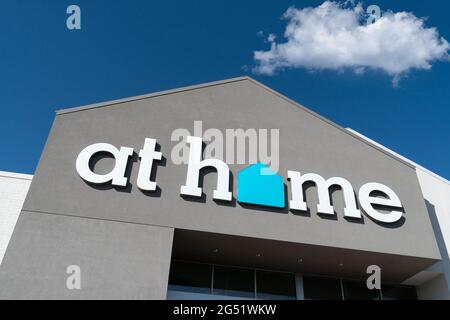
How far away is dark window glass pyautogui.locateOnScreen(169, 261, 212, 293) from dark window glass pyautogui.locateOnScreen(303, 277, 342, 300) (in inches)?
134

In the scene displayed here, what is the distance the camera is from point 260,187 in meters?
12.2

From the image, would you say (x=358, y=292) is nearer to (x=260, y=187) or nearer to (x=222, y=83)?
(x=260, y=187)

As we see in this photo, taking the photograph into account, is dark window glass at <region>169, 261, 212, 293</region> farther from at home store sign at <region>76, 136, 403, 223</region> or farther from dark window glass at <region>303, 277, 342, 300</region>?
dark window glass at <region>303, 277, 342, 300</region>

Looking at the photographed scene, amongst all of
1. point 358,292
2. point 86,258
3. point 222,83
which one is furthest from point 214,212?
point 358,292

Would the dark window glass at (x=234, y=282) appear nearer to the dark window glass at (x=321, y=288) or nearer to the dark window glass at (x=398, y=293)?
the dark window glass at (x=321, y=288)

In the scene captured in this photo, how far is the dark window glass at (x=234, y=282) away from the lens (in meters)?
12.5

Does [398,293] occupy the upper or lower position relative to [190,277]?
upper

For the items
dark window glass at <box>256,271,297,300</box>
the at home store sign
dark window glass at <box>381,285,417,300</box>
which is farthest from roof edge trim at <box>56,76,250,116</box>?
dark window glass at <box>381,285,417,300</box>

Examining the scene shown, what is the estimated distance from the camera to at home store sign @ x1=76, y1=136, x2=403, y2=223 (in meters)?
11.3

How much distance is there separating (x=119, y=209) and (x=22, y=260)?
8.36 ft

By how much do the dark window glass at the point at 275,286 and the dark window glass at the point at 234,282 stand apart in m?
0.24

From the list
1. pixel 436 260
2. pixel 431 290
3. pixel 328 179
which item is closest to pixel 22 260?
pixel 328 179

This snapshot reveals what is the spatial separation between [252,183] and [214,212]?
5.17ft
